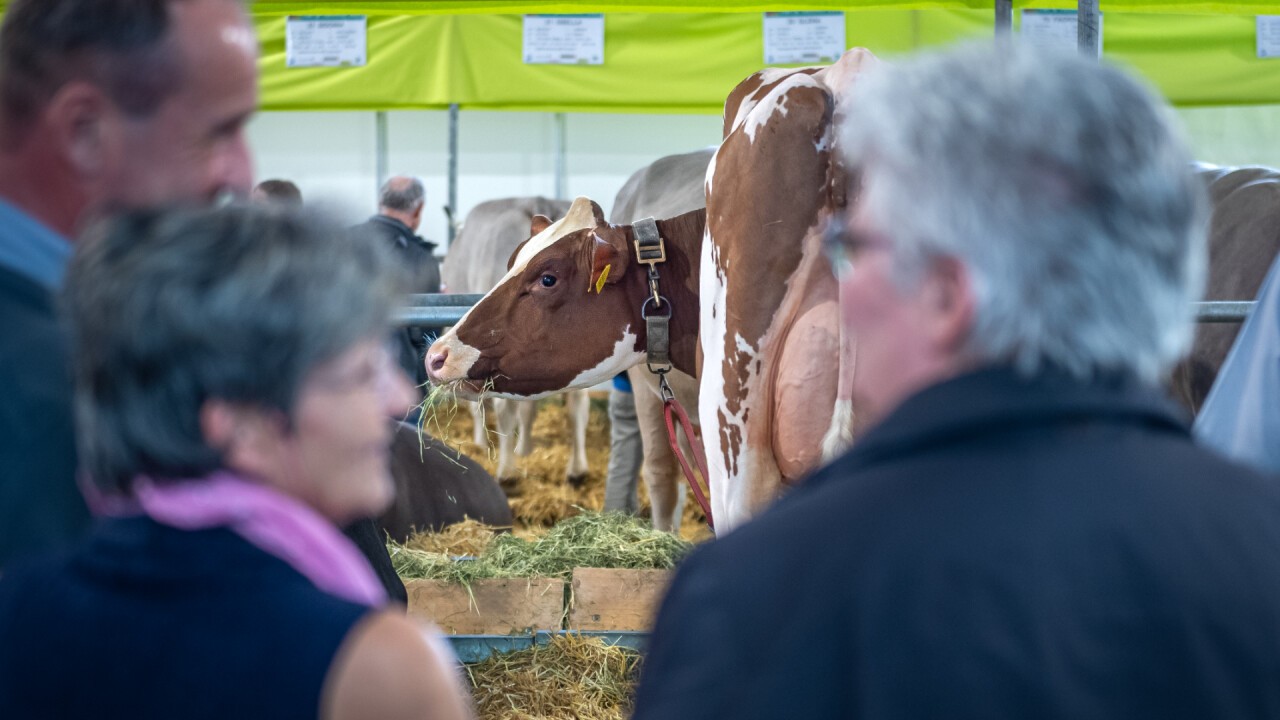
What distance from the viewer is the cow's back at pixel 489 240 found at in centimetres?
791

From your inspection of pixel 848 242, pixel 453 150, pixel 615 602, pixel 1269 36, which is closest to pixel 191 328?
pixel 848 242

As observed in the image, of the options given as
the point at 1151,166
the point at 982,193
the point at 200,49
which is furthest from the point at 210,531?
the point at 1151,166

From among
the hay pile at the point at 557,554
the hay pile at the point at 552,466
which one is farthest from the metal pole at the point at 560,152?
the hay pile at the point at 557,554

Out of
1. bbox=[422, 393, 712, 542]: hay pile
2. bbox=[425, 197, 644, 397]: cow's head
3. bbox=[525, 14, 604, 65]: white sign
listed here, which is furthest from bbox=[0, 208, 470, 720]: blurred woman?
bbox=[525, 14, 604, 65]: white sign

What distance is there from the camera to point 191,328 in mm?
1057

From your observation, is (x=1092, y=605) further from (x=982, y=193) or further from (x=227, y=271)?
(x=227, y=271)

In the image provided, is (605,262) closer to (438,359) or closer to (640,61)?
(438,359)

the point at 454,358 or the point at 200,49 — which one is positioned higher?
the point at 200,49

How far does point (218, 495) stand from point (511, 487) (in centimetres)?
654

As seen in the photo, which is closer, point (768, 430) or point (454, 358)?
point (768, 430)

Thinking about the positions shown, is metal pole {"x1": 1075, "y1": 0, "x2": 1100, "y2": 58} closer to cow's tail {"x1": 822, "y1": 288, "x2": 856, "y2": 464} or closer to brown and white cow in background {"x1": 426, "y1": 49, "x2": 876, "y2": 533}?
brown and white cow in background {"x1": 426, "y1": 49, "x2": 876, "y2": 533}

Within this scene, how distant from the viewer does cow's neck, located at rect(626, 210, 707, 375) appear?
3.97 metres

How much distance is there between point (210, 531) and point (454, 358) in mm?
3087

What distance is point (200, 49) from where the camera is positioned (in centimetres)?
137
